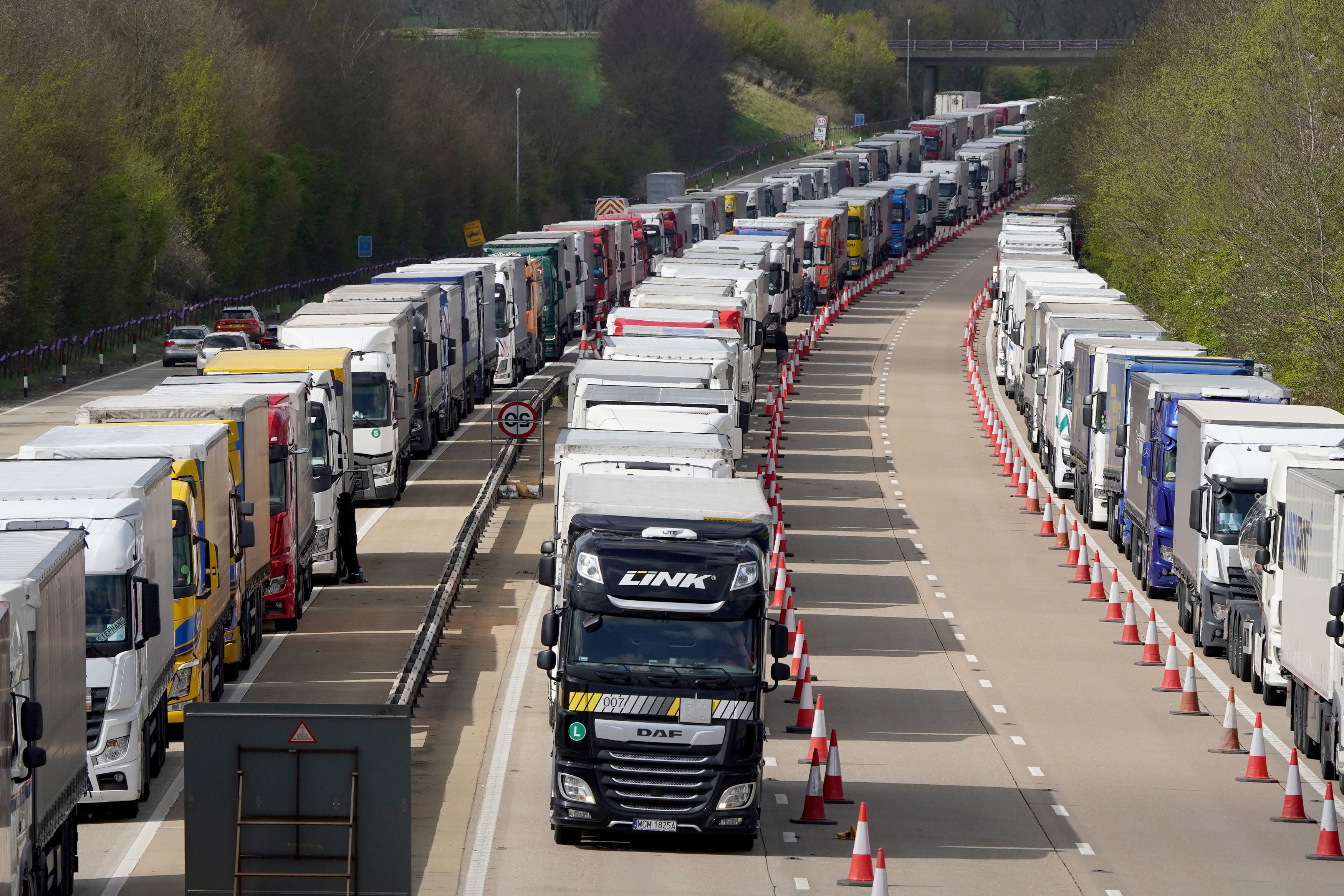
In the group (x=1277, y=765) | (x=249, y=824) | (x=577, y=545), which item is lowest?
(x=1277, y=765)

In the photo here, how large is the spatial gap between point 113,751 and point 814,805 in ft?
18.6

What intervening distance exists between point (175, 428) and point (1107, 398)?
1720cm

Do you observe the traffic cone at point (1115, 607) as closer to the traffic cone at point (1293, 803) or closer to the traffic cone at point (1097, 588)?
the traffic cone at point (1097, 588)

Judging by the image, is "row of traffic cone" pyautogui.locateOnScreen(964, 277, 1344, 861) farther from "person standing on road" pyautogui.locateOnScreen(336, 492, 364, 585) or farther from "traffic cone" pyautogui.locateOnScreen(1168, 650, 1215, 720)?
"person standing on road" pyautogui.locateOnScreen(336, 492, 364, 585)

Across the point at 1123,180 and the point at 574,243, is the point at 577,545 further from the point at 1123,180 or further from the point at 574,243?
the point at 1123,180

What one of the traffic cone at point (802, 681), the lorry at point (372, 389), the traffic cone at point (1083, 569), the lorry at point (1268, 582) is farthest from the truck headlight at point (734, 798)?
the lorry at point (372, 389)

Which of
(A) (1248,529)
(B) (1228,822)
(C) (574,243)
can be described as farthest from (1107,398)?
(C) (574,243)

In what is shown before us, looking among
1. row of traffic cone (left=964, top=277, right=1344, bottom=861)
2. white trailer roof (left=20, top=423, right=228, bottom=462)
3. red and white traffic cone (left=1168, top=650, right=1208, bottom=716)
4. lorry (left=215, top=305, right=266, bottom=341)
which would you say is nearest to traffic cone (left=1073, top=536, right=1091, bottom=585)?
row of traffic cone (left=964, top=277, right=1344, bottom=861)

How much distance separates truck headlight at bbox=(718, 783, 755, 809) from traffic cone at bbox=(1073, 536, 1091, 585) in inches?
606

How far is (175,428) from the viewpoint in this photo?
74.1 feet

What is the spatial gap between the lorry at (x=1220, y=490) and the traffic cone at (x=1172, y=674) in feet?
4.37

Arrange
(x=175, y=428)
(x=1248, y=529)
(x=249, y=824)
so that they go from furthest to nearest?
(x=1248, y=529), (x=175, y=428), (x=249, y=824)

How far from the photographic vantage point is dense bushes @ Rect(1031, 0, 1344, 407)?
43406 mm

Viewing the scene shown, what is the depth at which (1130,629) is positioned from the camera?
2716cm
